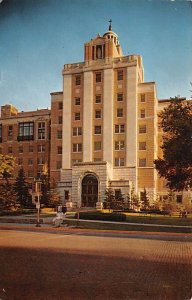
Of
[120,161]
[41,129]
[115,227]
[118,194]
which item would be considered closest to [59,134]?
[120,161]

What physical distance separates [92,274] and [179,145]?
407cm

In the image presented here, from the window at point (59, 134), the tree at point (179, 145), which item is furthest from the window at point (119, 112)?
the tree at point (179, 145)

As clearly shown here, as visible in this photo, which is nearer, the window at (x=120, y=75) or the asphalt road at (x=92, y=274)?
the asphalt road at (x=92, y=274)

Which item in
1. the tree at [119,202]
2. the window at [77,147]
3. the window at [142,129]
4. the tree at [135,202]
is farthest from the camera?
the window at [77,147]

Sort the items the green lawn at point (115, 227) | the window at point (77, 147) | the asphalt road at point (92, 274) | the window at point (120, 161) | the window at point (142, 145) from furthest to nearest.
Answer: the window at point (77, 147), the window at point (120, 161), the window at point (142, 145), the green lawn at point (115, 227), the asphalt road at point (92, 274)

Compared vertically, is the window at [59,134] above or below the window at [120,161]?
above

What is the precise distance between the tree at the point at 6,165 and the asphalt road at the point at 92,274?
42.2 inches

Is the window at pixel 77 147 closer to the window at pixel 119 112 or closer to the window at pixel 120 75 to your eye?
the window at pixel 119 112

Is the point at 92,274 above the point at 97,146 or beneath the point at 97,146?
beneath

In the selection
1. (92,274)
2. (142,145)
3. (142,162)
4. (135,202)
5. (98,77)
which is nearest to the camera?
(92,274)

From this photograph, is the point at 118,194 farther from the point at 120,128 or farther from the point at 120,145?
the point at 120,128

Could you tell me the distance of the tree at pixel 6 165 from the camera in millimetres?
5779

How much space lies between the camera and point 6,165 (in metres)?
5.88

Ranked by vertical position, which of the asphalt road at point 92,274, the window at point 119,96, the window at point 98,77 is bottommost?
the asphalt road at point 92,274
